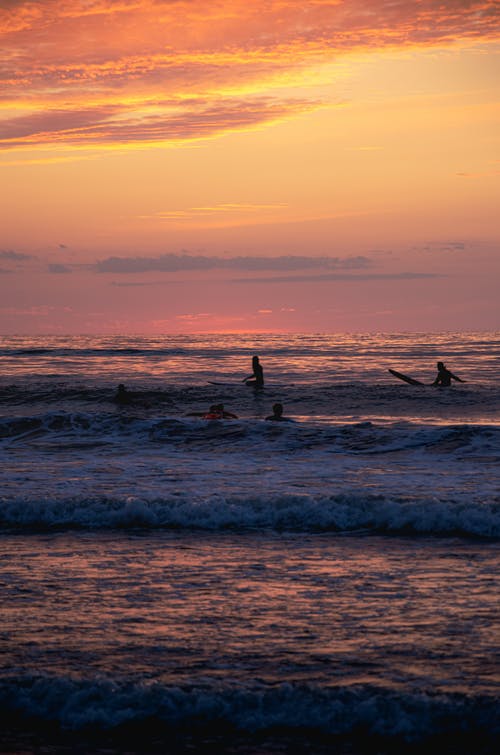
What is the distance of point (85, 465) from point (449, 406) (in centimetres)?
2238

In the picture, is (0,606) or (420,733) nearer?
(420,733)

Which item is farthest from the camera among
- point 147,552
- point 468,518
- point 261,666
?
point 468,518

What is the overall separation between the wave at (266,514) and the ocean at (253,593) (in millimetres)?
41

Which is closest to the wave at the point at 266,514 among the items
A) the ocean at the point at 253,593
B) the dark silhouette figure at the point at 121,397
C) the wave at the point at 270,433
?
the ocean at the point at 253,593

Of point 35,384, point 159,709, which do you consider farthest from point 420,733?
point 35,384

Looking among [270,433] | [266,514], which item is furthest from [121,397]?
[266,514]

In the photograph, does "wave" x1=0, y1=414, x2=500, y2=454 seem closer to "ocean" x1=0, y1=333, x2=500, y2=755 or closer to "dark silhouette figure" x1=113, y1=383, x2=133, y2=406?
"ocean" x1=0, y1=333, x2=500, y2=755

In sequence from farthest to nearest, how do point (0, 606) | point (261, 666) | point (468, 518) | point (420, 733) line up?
1. point (468, 518)
2. point (0, 606)
3. point (261, 666)
4. point (420, 733)

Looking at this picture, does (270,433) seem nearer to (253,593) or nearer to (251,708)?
(253,593)

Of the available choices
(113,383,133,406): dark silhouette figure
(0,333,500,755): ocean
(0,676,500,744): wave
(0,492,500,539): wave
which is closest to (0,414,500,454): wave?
(0,333,500,755): ocean

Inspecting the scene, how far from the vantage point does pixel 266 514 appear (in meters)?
12.9

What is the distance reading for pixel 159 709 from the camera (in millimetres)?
5949

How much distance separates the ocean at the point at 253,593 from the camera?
5.77m

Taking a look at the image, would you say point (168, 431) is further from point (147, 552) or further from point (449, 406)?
point (449, 406)
